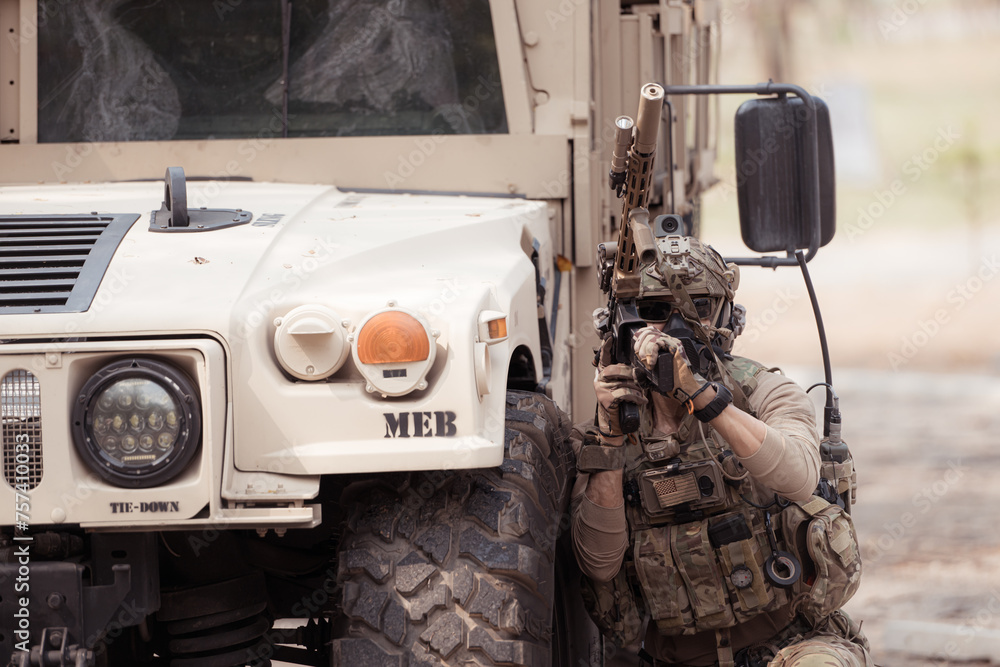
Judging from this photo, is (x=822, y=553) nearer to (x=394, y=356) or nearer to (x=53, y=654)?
(x=394, y=356)

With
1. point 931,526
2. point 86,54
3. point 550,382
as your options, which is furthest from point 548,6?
point 931,526

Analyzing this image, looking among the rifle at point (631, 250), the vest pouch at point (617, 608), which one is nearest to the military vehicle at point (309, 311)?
the vest pouch at point (617, 608)

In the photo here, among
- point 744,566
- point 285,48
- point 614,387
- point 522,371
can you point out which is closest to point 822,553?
point 744,566

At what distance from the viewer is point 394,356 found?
2.53 metres

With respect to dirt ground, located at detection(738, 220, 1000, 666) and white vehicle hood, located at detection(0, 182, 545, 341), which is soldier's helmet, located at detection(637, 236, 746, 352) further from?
dirt ground, located at detection(738, 220, 1000, 666)

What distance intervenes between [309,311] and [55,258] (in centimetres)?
60

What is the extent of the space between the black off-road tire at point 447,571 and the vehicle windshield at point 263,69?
1.55 meters

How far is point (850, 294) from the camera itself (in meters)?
18.8

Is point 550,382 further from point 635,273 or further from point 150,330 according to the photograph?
point 150,330

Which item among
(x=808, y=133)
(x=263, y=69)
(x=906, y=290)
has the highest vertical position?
(x=906, y=290)

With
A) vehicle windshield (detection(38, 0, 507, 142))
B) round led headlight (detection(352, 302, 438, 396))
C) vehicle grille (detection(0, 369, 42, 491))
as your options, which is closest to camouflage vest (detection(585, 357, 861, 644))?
round led headlight (detection(352, 302, 438, 396))

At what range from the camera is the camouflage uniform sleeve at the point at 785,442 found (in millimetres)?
3025

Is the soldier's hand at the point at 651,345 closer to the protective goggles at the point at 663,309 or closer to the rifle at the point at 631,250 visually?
the rifle at the point at 631,250

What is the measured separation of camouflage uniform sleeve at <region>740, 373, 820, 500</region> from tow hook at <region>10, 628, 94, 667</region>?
4.88 feet
